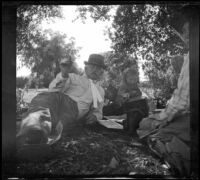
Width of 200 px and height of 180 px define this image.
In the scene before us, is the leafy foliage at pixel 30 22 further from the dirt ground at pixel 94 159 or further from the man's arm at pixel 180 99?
the man's arm at pixel 180 99

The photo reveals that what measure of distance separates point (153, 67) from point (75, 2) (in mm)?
1512

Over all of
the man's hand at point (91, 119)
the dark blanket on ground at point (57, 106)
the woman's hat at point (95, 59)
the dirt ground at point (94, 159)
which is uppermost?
the woman's hat at point (95, 59)

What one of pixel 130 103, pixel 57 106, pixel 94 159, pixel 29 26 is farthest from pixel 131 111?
pixel 29 26

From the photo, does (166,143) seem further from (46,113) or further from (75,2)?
(75,2)

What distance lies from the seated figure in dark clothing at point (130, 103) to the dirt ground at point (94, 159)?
24 cm

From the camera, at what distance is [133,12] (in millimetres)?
3926

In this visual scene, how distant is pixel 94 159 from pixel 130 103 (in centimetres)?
95

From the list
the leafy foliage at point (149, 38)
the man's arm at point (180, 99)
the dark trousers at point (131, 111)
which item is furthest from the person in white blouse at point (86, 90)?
the man's arm at point (180, 99)

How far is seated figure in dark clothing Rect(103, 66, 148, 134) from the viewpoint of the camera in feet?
12.6

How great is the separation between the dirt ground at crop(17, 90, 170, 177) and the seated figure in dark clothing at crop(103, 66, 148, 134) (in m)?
0.24

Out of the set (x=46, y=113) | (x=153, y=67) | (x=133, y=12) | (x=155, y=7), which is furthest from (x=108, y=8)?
(x=46, y=113)

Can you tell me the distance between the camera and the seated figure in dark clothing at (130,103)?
3855mm

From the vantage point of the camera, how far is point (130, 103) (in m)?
3.95

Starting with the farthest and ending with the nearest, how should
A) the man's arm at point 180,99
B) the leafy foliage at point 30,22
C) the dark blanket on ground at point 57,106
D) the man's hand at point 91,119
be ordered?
the man's hand at point 91,119 < the leafy foliage at point 30,22 < the dark blanket on ground at point 57,106 < the man's arm at point 180,99
